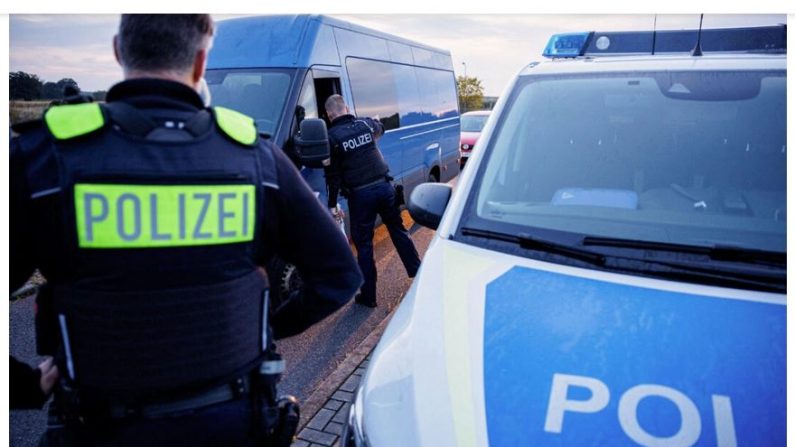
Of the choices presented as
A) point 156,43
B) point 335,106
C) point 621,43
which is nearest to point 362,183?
point 335,106

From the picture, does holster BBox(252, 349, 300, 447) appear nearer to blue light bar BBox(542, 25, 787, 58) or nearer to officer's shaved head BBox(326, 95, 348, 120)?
blue light bar BBox(542, 25, 787, 58)

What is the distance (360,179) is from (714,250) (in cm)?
326

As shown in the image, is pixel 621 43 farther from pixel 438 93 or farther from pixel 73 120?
pixel 438 93

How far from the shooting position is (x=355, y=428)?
5.85 ft

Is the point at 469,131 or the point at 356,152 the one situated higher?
the point at 356,152

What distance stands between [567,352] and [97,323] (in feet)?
4.04

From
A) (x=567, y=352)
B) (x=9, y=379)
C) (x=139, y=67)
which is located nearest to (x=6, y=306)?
(x=9, y=379)

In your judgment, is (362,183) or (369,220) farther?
(369,220)

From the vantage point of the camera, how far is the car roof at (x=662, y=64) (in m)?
2.41

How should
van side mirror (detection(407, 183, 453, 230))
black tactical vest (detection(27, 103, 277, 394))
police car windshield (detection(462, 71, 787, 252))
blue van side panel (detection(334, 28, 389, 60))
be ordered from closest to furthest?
1. black tactical vest (detection(27, 103, 277, 394))
2. police car windshield (detection(462, 71, 787, 252))
3. van side mirror (detection(407, 183, 453, 230))
4. blue van side panel (detection(334, 28, 389, 60))

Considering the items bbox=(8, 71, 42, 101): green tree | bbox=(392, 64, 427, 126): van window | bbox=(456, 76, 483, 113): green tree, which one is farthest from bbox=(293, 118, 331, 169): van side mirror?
bbox=(456, 76, 483, 113): green tree

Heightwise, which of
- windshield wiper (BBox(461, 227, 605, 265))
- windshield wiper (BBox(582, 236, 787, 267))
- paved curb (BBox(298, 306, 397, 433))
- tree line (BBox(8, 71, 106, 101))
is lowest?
paved curb (BBox(298, 306, 397, 433))

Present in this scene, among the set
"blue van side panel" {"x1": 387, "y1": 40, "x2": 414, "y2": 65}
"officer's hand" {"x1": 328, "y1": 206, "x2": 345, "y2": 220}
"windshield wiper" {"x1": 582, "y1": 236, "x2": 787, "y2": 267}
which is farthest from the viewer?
"blue van side panel" {"x1": 387, "y1": 40, "x2": 414, "y2": 65}

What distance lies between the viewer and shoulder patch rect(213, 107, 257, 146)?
1447 millimetres
